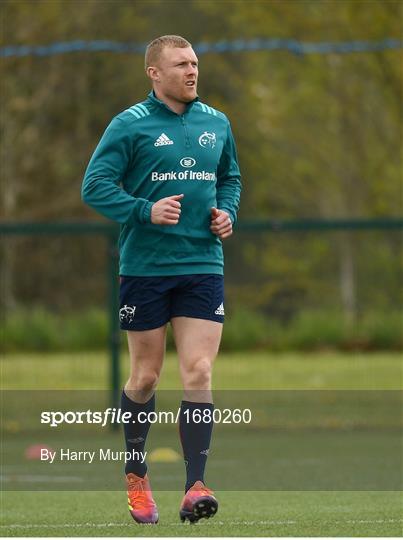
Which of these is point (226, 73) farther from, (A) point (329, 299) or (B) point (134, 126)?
(B) point (134, 126)

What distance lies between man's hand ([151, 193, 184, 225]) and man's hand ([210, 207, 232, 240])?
25 cm

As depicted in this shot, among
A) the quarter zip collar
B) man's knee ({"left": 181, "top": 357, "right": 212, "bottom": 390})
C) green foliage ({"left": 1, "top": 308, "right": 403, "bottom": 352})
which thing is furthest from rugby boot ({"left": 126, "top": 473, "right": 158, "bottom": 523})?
green foliage ({"left": 1, "top": 308, "right": 403, "bottom": 352})

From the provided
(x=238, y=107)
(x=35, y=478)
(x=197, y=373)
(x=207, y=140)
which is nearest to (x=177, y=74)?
(x=207, y=140)

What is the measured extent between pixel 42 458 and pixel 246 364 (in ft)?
12.9

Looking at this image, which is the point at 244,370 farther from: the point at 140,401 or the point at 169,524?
the point at 169,524

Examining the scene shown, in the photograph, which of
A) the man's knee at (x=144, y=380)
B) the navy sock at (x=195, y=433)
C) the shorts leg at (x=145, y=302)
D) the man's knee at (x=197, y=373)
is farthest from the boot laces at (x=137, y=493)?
the shorts leg at (x=145, y=302)

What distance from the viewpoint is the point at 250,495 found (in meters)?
9.41

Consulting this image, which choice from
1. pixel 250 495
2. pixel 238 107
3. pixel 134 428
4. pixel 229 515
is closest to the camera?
pixel 134 428

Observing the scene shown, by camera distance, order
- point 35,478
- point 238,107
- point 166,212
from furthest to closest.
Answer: point 238,107 → point 35,478 → point 166,212

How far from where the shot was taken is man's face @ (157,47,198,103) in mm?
7387

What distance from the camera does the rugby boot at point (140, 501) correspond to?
741 cm

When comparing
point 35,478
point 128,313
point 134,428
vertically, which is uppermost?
point 128,313

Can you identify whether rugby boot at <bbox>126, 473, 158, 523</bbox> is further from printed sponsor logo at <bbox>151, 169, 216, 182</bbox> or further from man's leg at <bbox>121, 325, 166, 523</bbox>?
printed sponsor logo at <bbox>151, 169, 216, 182</bbox>

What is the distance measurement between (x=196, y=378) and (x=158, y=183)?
92 centimetres
